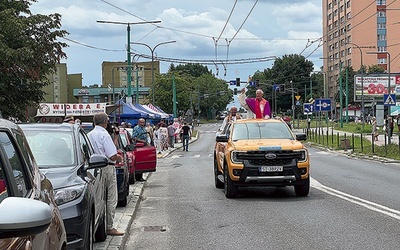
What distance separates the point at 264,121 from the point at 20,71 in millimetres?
7164

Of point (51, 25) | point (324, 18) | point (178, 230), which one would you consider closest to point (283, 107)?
point (324, 18)

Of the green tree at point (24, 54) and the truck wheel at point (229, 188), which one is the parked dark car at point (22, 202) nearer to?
the truck wheel at point (229, 188)

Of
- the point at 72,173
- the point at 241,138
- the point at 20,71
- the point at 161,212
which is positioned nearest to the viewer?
the point at 72,173

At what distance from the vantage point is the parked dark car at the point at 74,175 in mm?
5793

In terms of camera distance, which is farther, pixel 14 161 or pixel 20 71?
pixel 20 71

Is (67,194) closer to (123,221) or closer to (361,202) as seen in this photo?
(123,221)

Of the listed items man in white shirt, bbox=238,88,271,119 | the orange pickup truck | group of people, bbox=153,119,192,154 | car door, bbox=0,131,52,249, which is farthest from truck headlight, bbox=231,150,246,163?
group of people, bbox=153,119,192,154

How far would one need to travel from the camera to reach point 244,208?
11.3m

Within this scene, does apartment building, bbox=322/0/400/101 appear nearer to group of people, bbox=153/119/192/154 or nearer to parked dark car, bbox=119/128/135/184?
group of people, bbox=153/119/192/154

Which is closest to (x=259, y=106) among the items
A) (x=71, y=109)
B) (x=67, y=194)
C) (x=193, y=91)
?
(x=67, y=194)

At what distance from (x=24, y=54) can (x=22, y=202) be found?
46.4 ft

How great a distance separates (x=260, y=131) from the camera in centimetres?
1360

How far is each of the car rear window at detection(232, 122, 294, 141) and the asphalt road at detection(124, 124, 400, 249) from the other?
1.28 m

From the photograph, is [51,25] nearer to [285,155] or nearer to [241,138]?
[241,138]
